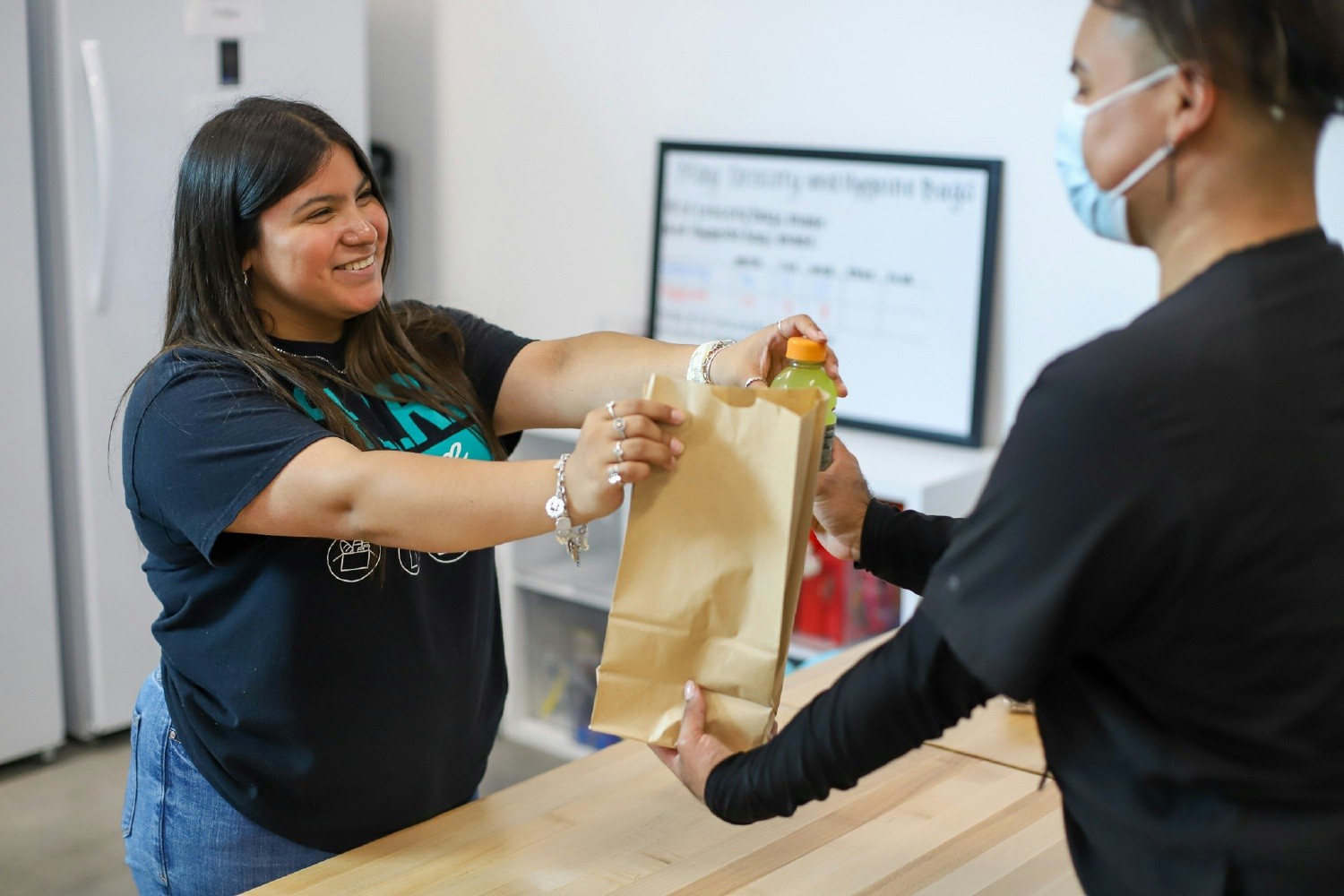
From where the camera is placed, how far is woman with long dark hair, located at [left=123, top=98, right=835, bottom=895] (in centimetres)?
141

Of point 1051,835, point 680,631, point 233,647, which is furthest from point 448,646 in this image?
point 1051,835

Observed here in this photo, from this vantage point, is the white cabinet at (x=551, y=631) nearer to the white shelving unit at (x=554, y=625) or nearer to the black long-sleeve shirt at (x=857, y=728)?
the white shelving unit at (x=554, y=625)

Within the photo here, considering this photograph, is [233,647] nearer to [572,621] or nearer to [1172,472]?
[1172,472]

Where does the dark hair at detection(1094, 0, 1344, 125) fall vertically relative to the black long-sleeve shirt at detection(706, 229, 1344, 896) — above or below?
above

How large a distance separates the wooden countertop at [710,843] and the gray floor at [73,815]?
1.56 meters

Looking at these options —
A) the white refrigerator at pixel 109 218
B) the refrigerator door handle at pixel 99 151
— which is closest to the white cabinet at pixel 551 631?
the white refrigerator at pixel 109 218

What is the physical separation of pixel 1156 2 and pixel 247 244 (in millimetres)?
1061

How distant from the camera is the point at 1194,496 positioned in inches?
33.4

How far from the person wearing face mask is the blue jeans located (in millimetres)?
938

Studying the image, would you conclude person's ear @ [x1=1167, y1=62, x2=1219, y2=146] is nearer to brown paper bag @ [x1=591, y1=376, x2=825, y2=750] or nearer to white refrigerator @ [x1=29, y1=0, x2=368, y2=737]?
brown paper bag @ [x1=591, y1=376, x2=825, y2=750]

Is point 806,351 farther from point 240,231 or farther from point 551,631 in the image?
point 551,631

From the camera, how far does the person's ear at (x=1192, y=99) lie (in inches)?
34.6

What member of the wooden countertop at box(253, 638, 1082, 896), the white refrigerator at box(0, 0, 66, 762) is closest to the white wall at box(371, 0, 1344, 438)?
the white refrigerator at box(0, 0, 66, 762)

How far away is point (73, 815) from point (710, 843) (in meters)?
2.24
